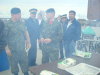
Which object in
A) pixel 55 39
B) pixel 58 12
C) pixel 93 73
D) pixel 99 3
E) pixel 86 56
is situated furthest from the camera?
pixel 58 12

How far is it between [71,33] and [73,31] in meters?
0.06

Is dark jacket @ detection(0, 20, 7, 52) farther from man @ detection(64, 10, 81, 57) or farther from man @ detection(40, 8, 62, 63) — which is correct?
man @ detection(64, 10, 81, 57)

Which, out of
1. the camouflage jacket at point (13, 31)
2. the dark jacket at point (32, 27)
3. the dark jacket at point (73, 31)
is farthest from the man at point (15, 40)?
the dark jacket at point (73, 31)

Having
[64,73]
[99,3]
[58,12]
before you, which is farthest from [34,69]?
[58,12]

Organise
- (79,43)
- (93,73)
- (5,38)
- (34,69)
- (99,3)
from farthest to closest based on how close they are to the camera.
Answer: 1. (79,43)
2. (5,38)
3. (99,3)
4. (34,69)
5. (93,73)

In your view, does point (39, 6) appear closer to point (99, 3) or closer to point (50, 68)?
point (99, 3)

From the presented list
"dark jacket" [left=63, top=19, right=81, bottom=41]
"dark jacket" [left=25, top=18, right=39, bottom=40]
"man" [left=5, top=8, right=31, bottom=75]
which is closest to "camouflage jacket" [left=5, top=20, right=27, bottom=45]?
"man" [left=5, top=8, right=31, bottom=75]

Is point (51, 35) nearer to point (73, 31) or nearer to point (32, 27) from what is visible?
point (32, 27)

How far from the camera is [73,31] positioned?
3.08m

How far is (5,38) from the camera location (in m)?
2.18

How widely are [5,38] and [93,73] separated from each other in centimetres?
149

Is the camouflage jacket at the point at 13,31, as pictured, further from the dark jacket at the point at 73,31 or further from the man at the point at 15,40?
the dark jacket at the point at 73,31

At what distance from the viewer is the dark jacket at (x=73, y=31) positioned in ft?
10.1

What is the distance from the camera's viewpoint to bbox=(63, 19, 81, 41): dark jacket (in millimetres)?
3070
